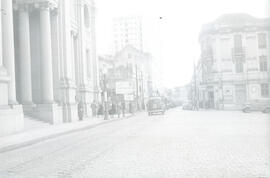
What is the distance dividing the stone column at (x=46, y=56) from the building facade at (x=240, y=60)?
3397 centimetres

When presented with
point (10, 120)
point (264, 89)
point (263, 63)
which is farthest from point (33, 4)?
point (263, 63)

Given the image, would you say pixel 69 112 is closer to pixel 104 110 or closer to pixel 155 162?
pixel 104 110

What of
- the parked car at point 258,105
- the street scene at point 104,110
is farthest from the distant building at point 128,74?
the parked car at point 258,105

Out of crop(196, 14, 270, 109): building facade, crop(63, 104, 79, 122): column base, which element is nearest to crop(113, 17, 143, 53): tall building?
crop(196, 14, 270, 109): building facade

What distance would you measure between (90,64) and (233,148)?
3977 cm

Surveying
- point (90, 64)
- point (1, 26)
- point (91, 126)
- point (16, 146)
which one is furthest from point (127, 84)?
point (16, 146)

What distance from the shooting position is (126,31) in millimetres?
157125

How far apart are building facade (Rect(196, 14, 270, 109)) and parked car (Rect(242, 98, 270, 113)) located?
52.4ft

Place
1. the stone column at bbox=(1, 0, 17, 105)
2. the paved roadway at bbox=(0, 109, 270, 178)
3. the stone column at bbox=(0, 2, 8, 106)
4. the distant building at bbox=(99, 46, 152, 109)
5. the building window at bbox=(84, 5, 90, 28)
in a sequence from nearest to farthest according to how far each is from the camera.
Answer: the paved roadway at bbox=(0, 109, 270, 178) < the stone column at bbox=(0, 2, 8, 106) < the stone column at bbox=(1, 0, 17, 105) < the building window at bbox=(84, 5, 90, 28) < the distant building at bbox=(99, 46, 152, 109)

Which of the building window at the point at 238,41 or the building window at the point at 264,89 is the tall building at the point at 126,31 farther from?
the building window at the point at 264,89

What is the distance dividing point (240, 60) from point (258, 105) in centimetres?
2118

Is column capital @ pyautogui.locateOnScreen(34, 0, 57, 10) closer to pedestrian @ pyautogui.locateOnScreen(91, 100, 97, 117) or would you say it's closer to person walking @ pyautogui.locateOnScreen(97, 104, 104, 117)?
pedestrian @ pyautogui.locateOnScreen(91, 100, 97, 117)

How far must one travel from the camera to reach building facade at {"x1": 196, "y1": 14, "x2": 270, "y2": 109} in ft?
204

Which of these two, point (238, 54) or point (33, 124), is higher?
point (238, 54)
